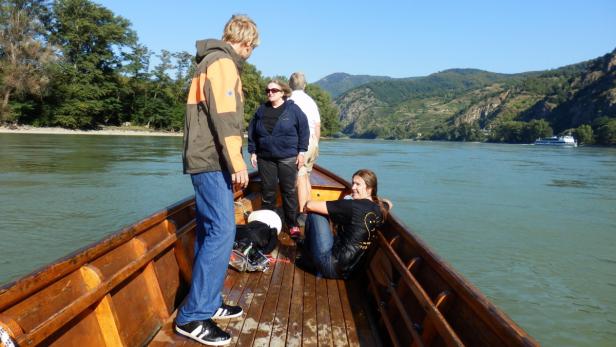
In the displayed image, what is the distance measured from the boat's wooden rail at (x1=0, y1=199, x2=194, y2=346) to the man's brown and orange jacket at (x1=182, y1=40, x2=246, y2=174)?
59 centimetres

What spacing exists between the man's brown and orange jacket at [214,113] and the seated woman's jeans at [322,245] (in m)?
1.35

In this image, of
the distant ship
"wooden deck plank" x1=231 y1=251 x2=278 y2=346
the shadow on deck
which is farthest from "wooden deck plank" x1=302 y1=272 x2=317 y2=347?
the distant ship

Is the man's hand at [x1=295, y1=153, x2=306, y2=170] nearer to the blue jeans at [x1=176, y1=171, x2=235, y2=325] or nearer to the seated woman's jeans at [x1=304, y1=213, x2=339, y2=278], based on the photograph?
the seated woman's jeans at [x1=304, y1=213, x2=339, y2=278]

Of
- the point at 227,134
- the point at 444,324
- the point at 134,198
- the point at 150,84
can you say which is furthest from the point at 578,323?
the point at 150,84

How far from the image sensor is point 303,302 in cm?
316

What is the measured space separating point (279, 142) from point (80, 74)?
51537mm

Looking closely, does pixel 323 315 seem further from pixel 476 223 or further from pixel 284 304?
pixel 476 223

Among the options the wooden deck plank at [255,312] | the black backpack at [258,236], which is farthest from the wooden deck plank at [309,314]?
the black backpack at [258,236]

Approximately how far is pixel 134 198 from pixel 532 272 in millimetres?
10106

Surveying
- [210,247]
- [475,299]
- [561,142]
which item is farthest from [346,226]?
[561,142]

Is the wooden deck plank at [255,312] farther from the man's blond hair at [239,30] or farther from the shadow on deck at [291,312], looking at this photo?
the man's blond hair at [239,30]

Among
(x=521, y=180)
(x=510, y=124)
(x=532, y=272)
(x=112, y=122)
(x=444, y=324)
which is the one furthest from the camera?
(x=510, y=124)

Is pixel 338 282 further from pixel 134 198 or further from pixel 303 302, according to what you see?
pixel 134 198

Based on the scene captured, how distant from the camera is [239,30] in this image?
2.41m
